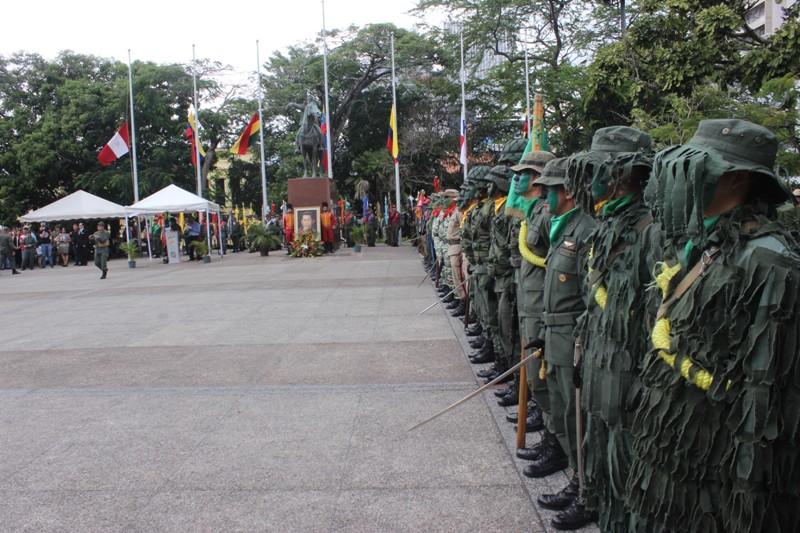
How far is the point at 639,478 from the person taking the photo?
2154mm

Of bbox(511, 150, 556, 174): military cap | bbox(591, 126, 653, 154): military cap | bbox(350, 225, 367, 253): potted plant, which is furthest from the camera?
bbox(350, 225, 367, 253): potted plant

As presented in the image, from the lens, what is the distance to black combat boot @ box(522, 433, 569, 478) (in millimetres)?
3906

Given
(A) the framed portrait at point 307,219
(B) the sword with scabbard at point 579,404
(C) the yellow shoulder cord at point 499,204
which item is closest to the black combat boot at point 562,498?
(B) the sword with scabbard at point 579,404

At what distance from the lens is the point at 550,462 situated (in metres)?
3.95

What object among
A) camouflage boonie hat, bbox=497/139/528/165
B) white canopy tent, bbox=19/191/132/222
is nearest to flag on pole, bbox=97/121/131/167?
white canopy tent, bbox=19/191/132/222

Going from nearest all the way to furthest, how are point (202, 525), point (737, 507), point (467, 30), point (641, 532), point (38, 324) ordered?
point (737, 507) → point (641, 532) → point (202, 525) → point (38, 324) → point (467, 30)

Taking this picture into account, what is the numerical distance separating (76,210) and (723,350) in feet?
98.2

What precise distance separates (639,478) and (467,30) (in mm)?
32922

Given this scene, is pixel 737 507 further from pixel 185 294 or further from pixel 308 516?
pixel 185 294

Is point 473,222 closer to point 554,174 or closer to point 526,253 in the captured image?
point 526,253

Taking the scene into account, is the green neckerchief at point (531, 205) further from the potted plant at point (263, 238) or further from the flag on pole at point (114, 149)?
the flag on pole at point (114, 149)

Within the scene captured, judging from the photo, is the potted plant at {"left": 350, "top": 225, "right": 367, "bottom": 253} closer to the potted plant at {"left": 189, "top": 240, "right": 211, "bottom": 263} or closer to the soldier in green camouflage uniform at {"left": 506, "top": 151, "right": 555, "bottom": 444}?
the potted plant at {"left": 189, "top": 240, "right": 211, "bottom": 263}

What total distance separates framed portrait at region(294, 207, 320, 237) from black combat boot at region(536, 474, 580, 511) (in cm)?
2065

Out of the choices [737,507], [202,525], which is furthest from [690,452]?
[202,525]
